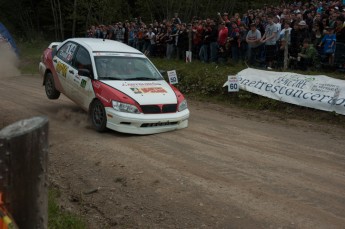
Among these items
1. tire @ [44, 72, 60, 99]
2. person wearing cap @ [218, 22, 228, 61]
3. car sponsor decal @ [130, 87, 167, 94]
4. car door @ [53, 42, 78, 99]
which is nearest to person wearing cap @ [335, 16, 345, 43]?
person wearing cap @ [218, 22, 228, 61]

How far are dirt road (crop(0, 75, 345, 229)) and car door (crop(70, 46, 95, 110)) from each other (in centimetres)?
55

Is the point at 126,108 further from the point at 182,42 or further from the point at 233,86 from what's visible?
the point at 182,42

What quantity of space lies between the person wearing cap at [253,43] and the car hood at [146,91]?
264 inches

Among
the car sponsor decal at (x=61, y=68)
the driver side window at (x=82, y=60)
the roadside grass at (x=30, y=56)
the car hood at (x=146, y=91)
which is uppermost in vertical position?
the driver side window at (x=82, y=60)

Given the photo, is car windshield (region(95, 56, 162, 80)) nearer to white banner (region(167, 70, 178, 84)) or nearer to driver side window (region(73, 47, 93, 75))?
driver side window (region(73, 47, 93, 75))

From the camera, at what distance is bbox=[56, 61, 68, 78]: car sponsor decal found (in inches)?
403

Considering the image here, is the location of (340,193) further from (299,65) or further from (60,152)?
(299,65)

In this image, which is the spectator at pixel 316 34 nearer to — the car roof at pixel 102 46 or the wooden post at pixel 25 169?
the car roof at pixel 102 46

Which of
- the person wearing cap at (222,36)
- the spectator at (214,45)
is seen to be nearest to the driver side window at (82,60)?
the person wearing cap at (222,36)

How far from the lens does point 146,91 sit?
8711 mm

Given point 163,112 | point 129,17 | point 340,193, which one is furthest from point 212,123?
point 129,17

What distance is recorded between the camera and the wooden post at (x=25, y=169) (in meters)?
2.04

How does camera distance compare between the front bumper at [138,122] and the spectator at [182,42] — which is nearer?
the front bumper at [138,122]

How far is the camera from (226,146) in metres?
7.74
